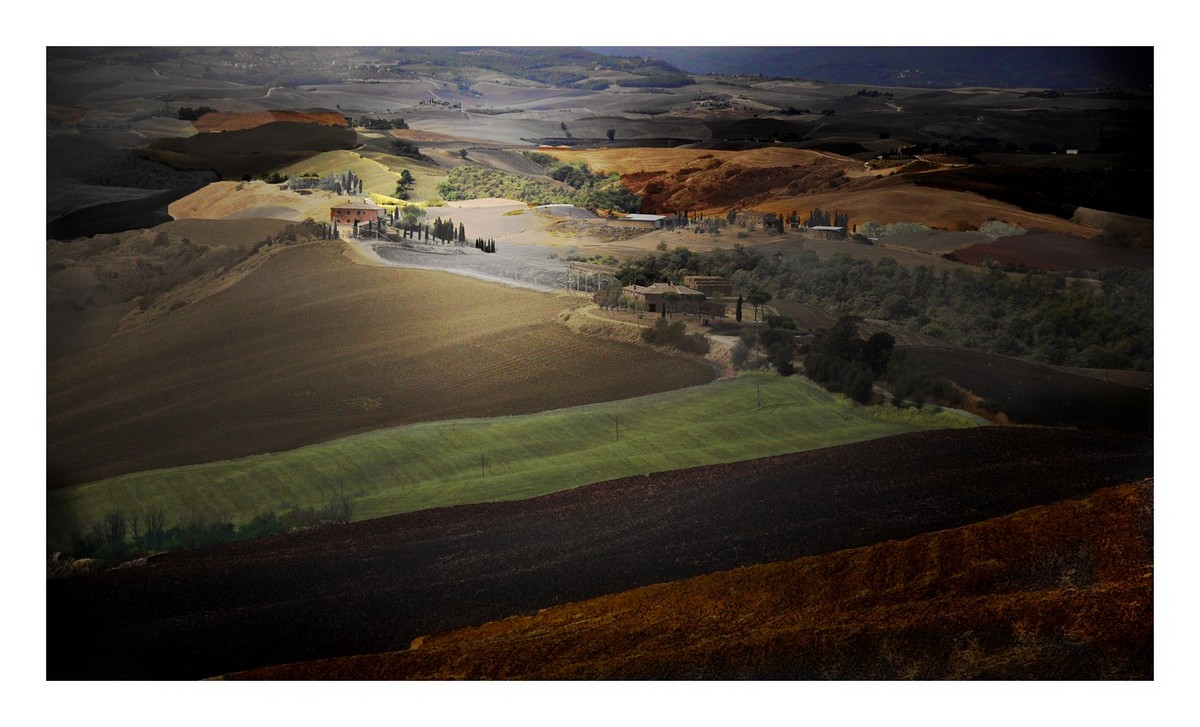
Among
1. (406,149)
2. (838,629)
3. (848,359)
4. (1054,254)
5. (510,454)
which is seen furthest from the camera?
(406,149)

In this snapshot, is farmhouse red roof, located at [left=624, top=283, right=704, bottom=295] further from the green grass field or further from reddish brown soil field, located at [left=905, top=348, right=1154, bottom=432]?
reddish brown soil field, located at [left=905, top=348, right=1154, bottom=432]

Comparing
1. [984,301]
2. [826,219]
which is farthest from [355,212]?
[984,301]

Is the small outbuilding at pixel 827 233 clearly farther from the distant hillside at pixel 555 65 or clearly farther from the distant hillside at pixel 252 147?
the distant hillside at pixel 252 147

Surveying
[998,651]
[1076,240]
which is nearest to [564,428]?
[998,651]

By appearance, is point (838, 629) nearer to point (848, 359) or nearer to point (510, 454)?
point (848, 359)

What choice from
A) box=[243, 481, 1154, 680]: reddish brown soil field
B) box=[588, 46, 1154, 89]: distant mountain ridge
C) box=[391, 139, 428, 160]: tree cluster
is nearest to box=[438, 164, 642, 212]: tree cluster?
box=[391, 139, 428, 160]: tree cluster

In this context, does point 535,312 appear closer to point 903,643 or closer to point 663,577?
point 663,577

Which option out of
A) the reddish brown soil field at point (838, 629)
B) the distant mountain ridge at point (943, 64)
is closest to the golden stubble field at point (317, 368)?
the reddish brown soil field at point (838, 629)
